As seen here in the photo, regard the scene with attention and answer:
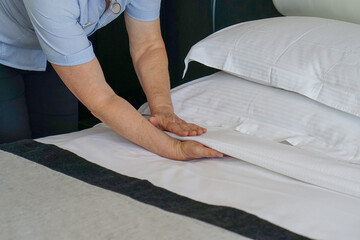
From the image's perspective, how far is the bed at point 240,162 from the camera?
3.58 ft

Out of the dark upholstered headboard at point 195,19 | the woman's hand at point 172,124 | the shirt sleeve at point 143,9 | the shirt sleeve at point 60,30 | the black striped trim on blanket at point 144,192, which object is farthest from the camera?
the dark upholstered headboard at point 195,19

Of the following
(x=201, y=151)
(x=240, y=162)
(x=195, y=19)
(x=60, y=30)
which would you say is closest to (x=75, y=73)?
(x=60, y=30)

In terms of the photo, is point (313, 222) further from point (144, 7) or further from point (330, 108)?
point (144, 7)

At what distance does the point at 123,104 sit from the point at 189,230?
559mm

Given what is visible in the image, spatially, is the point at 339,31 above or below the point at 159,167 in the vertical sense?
above

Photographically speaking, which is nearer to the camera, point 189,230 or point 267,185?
point 189,230

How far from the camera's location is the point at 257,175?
136cm

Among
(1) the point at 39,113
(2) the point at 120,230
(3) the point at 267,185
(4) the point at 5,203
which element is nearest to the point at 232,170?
(3) the point at 267,185

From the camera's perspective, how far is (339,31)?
1.58 m

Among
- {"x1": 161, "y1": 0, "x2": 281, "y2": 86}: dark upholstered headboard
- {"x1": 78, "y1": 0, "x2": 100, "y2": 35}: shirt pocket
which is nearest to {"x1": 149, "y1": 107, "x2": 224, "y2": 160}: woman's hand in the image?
{"x1": 78, "y1": 0, "x2": 100, "y2": 35}: shirt pocket

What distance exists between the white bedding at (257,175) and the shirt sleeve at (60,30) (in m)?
0.25

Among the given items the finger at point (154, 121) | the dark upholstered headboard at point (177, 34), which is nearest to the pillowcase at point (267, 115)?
the finger at point (154, 121)

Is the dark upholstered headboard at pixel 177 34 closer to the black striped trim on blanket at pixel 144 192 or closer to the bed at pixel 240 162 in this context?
the bed at pixel 240 162

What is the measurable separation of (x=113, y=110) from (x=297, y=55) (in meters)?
0.53
